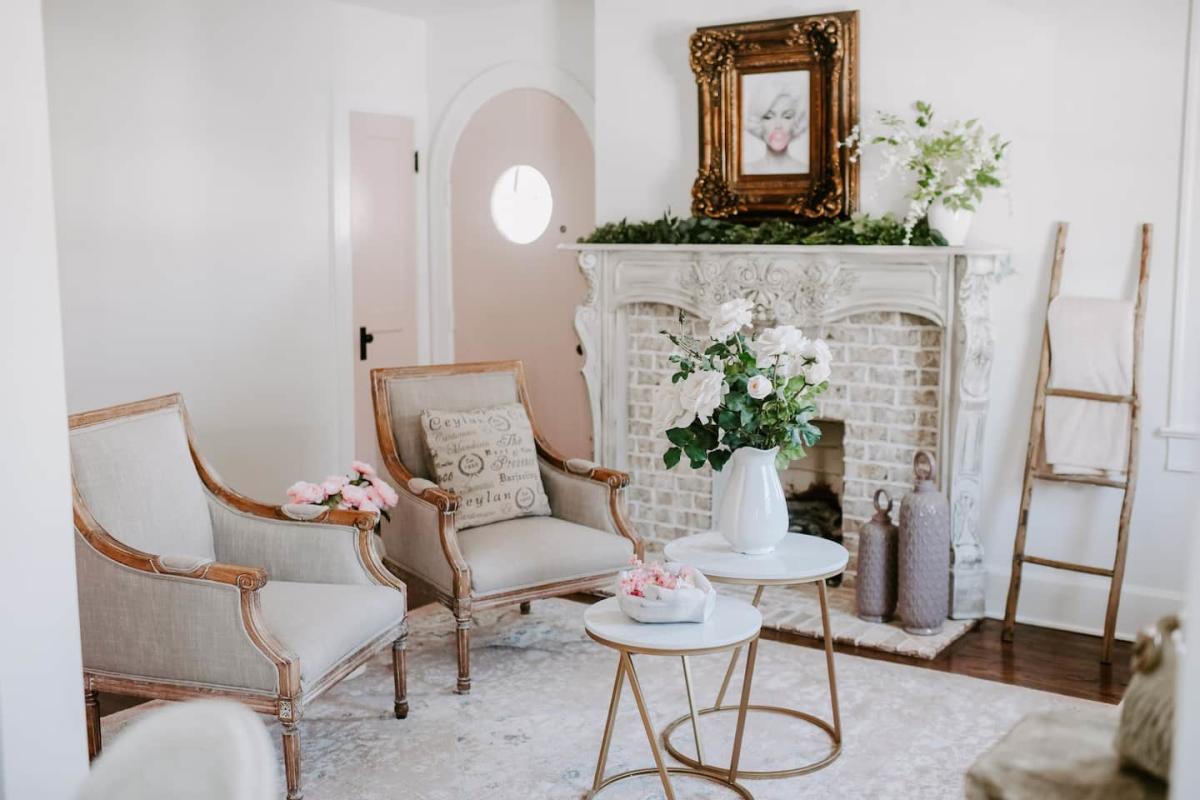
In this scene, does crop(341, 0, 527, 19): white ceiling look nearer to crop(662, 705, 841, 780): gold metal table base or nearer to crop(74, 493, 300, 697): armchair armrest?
crop(74, 493, 300, 697): armchair armrest

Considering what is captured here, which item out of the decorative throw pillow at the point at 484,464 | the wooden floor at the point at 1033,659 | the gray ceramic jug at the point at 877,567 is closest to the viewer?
the wooden floor at the point at 1033,659

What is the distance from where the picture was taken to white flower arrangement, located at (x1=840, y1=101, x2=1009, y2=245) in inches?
177

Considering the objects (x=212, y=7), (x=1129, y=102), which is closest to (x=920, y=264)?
(x=1129, y=102)

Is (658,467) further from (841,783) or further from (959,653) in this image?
(841,783)

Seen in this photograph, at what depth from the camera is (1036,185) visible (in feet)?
14.8

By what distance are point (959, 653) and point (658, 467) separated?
1672 mm

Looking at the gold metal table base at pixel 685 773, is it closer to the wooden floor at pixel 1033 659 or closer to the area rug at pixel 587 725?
the area rug at pixel 587 725

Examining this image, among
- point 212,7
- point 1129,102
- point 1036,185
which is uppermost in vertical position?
point 212,7

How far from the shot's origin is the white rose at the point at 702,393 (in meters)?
3.28

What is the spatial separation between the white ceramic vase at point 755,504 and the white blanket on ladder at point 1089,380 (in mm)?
1531

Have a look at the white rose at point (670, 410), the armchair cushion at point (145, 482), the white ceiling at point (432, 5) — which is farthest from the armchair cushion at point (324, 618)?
the white ceiling at point (432, 5)

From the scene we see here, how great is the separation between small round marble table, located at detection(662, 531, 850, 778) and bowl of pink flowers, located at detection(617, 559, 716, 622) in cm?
24

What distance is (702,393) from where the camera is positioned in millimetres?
3279

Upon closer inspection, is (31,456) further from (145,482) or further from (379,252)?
(379,252)
